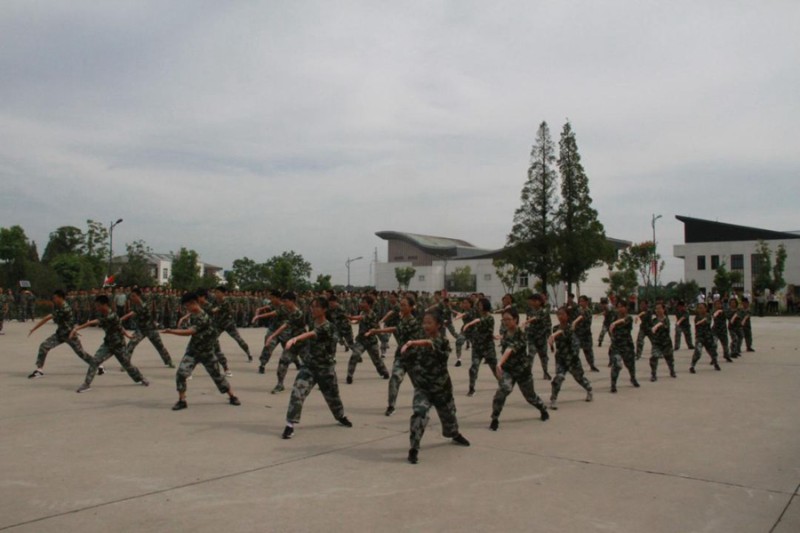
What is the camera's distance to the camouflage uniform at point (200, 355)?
30.5 ft

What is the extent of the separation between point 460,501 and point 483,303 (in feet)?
19.9

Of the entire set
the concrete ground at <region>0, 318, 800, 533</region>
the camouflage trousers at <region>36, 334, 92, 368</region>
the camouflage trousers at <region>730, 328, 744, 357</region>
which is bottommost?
the concrete ground at <region>0, 318, 800, 533</region>

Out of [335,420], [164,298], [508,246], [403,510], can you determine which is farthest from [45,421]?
[508,246]

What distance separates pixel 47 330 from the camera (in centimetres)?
2612

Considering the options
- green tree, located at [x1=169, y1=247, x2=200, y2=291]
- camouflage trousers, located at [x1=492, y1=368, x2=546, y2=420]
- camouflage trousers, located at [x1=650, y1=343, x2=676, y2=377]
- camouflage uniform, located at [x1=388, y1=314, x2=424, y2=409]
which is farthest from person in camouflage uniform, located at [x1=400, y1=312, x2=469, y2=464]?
green tree, located at [x1=169, y1=247, x2=200, y2=291]

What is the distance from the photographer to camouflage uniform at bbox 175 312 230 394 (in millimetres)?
9297

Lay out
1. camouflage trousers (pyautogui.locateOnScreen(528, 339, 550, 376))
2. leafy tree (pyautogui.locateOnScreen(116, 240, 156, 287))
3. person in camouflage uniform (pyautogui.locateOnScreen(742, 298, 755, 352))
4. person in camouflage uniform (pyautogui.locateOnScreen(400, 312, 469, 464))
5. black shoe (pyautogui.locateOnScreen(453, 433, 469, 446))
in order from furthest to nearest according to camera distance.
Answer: leafy tree (pyautogui.locateOnScreen(116, 240, 156, 287))
person in camouflage uniform (pyautogui.locateOnScreen(742, 298, 755, 352))
camouflage trousers (pyautogui.locateOnScreen(528, 339, 550, 376))
black shoe (pyautogui.locateOnScreen(453, 433, 469, 446))
person in camouflage uniform (pyautogui.locateOnScreen(400, 312, 469, 464))

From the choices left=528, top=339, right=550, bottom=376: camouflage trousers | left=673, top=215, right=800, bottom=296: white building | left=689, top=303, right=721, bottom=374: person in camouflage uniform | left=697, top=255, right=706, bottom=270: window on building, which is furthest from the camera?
left=697, top=255, right=706, bottom=270: window on building

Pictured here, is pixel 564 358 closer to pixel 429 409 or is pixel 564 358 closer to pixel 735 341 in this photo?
pixel 429 409

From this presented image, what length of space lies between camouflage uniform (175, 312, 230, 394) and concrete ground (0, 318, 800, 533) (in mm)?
471

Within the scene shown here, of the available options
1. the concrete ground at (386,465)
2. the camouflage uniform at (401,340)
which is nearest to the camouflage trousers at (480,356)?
the concrete ground at (386,465)

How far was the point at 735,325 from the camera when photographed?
703 inches

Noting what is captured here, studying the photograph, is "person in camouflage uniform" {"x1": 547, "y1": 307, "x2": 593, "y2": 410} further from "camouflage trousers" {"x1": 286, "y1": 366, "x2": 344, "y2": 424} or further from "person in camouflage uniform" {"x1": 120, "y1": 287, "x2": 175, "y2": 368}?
"person in camouflage uniform" {"x1": 120, "y1": 287, "x2": 175, "y2": 368}

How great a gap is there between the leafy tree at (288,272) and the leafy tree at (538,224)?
66.4 ft
